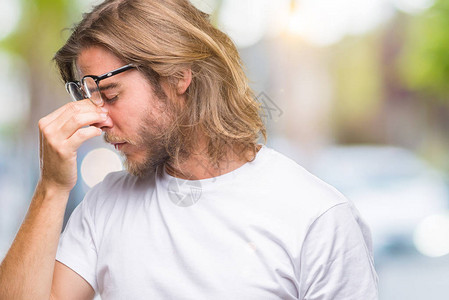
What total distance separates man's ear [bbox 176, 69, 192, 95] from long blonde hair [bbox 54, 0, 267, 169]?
12 millimetres

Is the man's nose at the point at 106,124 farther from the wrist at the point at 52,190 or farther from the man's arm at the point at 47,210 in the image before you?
the wrist at the point at 52,190

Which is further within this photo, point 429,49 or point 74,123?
point 429,49

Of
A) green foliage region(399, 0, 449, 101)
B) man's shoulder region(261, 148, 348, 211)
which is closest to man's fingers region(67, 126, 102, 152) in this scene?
man's shoulder region(261, 148, 348, 211)

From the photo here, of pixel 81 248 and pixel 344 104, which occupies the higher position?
pixel 81 248

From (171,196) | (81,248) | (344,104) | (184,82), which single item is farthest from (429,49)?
(81,248)

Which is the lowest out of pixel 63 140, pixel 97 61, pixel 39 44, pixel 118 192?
pixel 39 44

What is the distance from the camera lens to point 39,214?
109 centimetres

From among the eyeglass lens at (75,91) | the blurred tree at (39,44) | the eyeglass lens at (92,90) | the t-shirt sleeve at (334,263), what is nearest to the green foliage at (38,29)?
the blurred tree at (39,44)

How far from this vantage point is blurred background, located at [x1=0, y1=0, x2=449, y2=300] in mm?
2994

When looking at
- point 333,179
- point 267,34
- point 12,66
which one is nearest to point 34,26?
point 12,66

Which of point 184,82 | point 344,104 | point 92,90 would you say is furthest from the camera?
point 344,104

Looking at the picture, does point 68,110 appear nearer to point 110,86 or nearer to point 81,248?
point 110,86

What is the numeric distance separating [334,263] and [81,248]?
1.75 ft

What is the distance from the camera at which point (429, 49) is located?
636 centimetres
